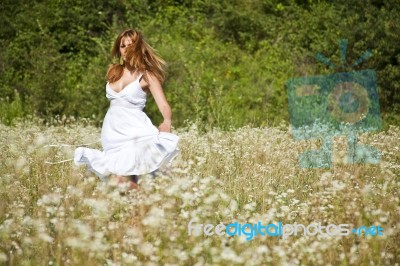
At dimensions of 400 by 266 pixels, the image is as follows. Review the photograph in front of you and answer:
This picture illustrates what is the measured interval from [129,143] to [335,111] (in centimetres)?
701

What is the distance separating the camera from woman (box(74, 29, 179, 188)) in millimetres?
5281

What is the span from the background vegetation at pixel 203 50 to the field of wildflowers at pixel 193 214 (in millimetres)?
3610

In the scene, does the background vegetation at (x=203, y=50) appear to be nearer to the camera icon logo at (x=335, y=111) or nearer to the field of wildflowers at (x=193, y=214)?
the camera icon logo at (x=335, y=111)

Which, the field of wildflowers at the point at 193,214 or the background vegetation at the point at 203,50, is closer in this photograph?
the field of wildflowers at the point at 193,214

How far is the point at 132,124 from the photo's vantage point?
539 cm

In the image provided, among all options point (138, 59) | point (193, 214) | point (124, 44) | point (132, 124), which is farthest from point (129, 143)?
point (193, 214)

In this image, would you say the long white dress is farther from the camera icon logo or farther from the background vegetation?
the background vegetation

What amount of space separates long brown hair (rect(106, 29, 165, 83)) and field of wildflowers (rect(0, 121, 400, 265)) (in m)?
0.87

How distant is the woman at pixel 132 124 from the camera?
528 cm

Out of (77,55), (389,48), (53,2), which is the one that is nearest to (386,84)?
(389,48)

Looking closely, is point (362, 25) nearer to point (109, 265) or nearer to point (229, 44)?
point (229, 44)

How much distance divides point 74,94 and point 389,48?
7.57m

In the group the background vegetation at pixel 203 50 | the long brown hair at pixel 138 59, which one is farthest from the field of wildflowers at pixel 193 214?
the background vegetation at pixel 203 50

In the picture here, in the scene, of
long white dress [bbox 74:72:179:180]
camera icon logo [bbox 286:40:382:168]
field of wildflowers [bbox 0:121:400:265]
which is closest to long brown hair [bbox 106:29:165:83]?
long white dress [bbox 74:72:179:180]
